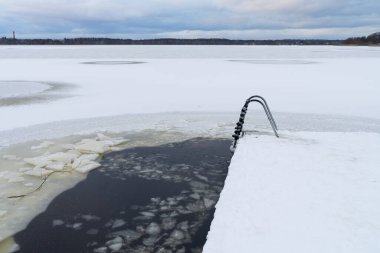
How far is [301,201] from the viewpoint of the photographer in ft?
12.7

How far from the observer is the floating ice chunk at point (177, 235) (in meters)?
3.85

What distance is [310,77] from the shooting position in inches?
670

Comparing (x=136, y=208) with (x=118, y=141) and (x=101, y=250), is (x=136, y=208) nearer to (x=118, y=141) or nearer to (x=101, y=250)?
(x=101, y=250)

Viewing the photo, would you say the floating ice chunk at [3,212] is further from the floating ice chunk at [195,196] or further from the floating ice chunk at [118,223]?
the floating ice chunk at [195,196]

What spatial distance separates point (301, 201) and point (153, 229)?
163 centimetres

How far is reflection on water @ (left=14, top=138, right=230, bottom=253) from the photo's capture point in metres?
3.76

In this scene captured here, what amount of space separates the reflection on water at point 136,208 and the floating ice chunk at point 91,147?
1.09 ft

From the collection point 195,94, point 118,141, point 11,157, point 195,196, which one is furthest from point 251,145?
point 195,94

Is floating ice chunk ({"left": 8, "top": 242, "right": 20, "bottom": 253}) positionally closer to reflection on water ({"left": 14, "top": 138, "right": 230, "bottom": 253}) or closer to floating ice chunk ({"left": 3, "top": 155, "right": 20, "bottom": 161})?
reflection on water ({"left": 14, "top": 138, "right": 230, "bottom": 253})

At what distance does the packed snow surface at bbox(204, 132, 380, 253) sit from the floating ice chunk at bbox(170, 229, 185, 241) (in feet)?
1.60

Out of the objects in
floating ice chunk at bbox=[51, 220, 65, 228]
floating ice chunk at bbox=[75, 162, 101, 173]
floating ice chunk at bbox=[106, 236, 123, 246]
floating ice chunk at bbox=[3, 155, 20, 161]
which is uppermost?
floating ice chunk at bbox=[3, 155, 20, 161]

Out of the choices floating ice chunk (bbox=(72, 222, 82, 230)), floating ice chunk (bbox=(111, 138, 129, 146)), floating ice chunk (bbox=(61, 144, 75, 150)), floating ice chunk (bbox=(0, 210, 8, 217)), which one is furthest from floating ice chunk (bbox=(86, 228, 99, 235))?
floating ice chunk (bbox=(111, 138, 129, 146))

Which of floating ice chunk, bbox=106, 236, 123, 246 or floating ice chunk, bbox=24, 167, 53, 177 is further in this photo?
floating ice chunk, bbox=24, 167, 53, 177

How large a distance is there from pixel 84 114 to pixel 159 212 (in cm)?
592
